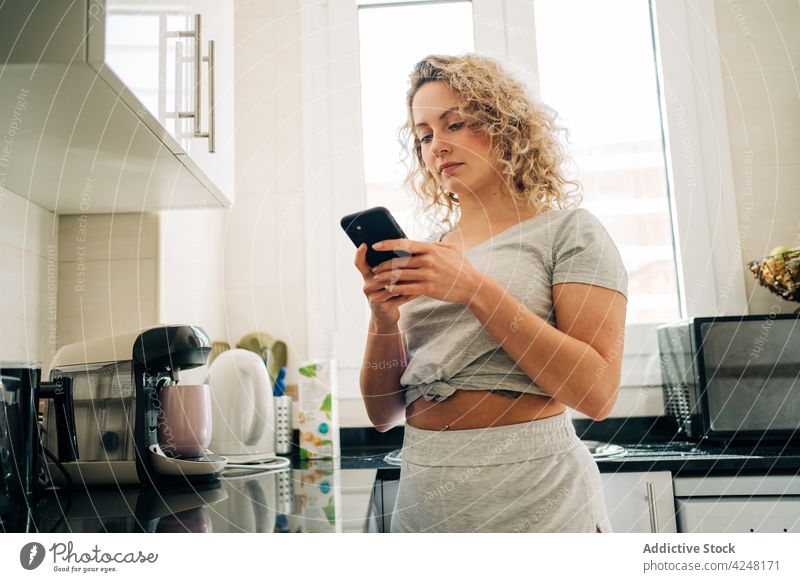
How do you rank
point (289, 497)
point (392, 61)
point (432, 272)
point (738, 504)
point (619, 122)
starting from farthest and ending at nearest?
point (619, 122) < point (392, 61) < point (738, 504) < point (289, 497) < point (432, 272)

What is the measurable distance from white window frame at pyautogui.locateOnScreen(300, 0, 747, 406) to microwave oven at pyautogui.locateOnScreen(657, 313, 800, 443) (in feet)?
0.57

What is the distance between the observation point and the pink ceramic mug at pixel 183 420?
680mm

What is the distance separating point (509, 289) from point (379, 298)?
118 mm

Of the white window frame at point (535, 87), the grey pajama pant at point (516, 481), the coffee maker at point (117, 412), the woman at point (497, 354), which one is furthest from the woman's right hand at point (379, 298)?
the white window frame at point (535, 87)

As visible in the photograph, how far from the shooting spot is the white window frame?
37.4 inches

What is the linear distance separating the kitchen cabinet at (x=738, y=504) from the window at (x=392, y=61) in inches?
21.4

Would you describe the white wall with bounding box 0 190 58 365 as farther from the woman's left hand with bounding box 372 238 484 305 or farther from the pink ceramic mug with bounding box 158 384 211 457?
the woman's left hand with bounding box 372 238 484 305

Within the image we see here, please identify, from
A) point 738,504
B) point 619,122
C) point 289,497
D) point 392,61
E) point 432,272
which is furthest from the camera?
point 619,122

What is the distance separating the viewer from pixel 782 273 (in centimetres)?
93

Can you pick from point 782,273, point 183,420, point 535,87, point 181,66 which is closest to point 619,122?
point 535,87

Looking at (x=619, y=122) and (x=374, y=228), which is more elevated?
(x=619, y=122)

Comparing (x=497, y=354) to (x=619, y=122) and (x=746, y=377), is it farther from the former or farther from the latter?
(x=619, y=122)

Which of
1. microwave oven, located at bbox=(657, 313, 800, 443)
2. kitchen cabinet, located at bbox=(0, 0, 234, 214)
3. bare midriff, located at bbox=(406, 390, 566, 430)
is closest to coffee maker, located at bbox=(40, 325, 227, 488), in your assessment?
kitchen cabinet, located at bbox=(0, 0, 234, 214)

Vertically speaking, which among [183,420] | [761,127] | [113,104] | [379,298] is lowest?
[183,420]
